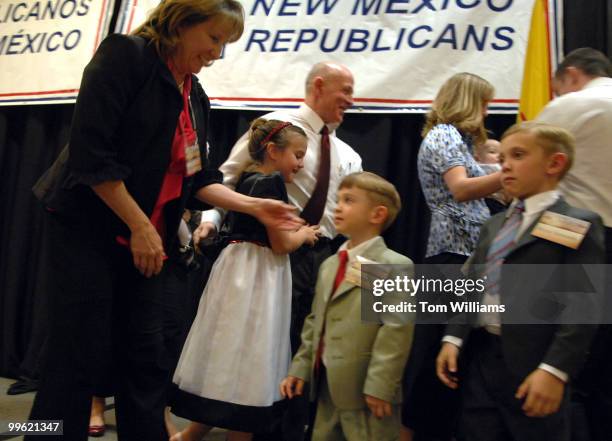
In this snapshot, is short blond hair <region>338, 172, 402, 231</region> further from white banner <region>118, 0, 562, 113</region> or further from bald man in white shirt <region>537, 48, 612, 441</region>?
white banner <region>118, 0, 562, 113</region>

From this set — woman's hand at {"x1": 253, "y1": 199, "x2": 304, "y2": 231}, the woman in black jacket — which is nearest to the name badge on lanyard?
the woman in black jacket

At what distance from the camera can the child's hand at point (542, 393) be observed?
1.35m

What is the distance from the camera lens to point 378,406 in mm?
1657

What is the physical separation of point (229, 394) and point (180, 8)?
48.1 inches

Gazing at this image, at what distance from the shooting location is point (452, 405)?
2127mm

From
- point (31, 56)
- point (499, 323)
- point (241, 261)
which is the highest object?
point (31, 56)

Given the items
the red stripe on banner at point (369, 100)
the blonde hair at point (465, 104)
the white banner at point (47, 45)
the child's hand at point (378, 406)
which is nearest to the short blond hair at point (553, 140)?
the blonde hair at point (465, 104)

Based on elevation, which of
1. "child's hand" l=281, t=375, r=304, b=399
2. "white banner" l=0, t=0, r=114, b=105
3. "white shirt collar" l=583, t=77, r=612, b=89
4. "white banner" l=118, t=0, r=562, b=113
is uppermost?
"white banner" l=0, t=0, r=114, b=105

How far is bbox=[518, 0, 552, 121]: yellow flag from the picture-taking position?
7.75 feet

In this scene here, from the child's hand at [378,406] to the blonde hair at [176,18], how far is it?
1039 mm

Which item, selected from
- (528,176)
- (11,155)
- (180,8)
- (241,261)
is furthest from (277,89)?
(11,155)

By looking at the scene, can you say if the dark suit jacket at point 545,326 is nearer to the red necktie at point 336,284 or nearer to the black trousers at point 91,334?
the red necktie at point 336,284

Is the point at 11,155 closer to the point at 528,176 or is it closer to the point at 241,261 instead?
the point at 241,261

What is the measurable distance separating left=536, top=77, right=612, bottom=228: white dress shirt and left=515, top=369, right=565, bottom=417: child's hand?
0.66 m
